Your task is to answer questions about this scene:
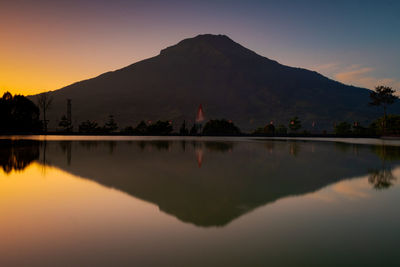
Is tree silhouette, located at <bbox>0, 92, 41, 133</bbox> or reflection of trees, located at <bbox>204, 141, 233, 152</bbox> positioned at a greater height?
tree silhouette, located at <bbox>0, 92, 41, 133</bbox>

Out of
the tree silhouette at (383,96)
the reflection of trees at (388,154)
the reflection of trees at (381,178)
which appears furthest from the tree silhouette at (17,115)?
the tree silhouette at (383,96)

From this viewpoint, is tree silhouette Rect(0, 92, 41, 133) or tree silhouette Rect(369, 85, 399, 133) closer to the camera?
tree silhouette Rect(0, 92, 41, 133)

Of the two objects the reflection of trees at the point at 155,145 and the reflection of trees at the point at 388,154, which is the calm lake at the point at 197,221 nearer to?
the reflection of trees at the point at 388,154

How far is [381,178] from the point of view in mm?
13570

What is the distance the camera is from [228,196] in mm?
9719

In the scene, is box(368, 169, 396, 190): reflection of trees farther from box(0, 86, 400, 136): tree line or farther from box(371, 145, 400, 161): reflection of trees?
box(0, 86, 400, 136): tree line

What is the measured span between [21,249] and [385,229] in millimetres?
6417

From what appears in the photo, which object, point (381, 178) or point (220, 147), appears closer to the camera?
point (381, 178)

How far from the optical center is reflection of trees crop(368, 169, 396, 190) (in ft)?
39.2

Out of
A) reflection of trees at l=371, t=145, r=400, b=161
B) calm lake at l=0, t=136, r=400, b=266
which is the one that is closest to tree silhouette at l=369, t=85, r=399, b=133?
reflection of trees at l=371, t=145, r=400, b=161

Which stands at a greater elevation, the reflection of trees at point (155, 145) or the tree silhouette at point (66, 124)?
the tree silhouette at point (66, 124)

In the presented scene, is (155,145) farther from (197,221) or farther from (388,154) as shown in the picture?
(197,221)

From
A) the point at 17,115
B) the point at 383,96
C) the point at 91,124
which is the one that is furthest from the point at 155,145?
the point at 383,96

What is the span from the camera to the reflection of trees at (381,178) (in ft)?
39.2
